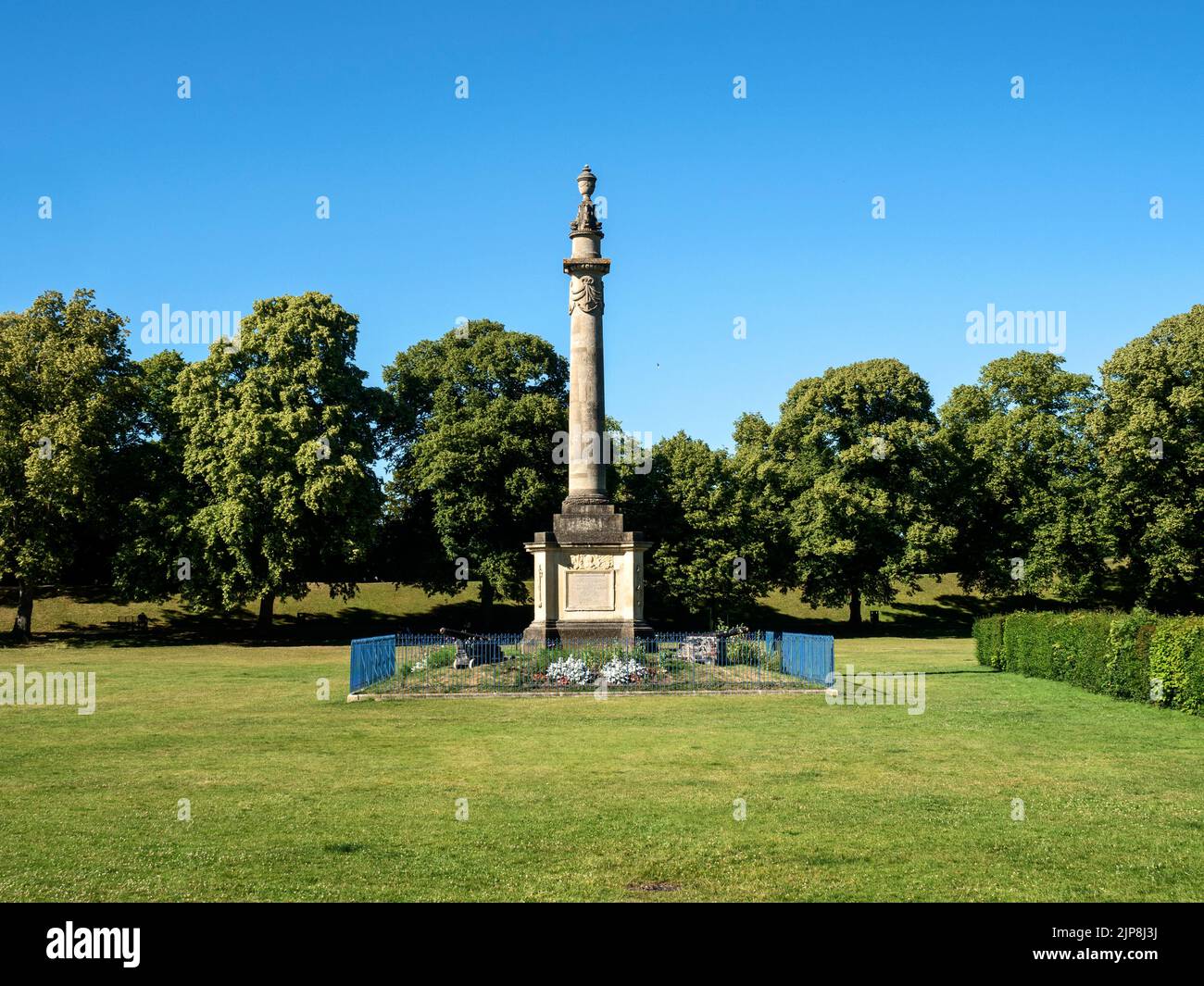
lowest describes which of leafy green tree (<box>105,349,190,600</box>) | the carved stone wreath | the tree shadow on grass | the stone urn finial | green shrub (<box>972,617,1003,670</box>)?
the tree shadow on grass

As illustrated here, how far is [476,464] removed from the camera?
51719mm

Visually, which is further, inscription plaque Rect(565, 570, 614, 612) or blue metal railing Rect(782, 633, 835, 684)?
inscription plaque Rect(565, 570, 614, 612)

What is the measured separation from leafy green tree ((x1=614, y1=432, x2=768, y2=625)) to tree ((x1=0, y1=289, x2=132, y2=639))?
972 inches

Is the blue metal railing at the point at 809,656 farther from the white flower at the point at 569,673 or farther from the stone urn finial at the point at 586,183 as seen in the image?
the stone urn finial at the point at 586,183

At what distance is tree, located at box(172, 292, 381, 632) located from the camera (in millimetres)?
45219

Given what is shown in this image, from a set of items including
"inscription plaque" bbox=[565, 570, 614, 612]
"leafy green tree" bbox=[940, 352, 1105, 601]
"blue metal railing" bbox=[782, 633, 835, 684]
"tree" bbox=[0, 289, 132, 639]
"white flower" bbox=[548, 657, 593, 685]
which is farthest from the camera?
"leafy green tree" bbox=[940, 352, 1105, 601]

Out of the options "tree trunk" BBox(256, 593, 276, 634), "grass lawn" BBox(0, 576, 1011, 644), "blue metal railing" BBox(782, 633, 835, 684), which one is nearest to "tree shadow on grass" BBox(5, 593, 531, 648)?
"grass lawn" BBox(0, 576, 1011, 644)

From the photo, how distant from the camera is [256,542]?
46.1 m

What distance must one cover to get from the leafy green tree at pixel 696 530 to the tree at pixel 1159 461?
17.4 m

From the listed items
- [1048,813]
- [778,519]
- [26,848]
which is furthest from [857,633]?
[26,848]

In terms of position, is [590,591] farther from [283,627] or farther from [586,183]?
[283,627]

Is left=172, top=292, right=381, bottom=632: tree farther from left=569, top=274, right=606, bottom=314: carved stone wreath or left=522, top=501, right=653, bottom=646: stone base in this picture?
left=522, top=501, right=653, bottom=646: stone base

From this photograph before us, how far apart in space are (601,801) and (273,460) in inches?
1433

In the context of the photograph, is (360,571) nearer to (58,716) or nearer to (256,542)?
(256,542)
